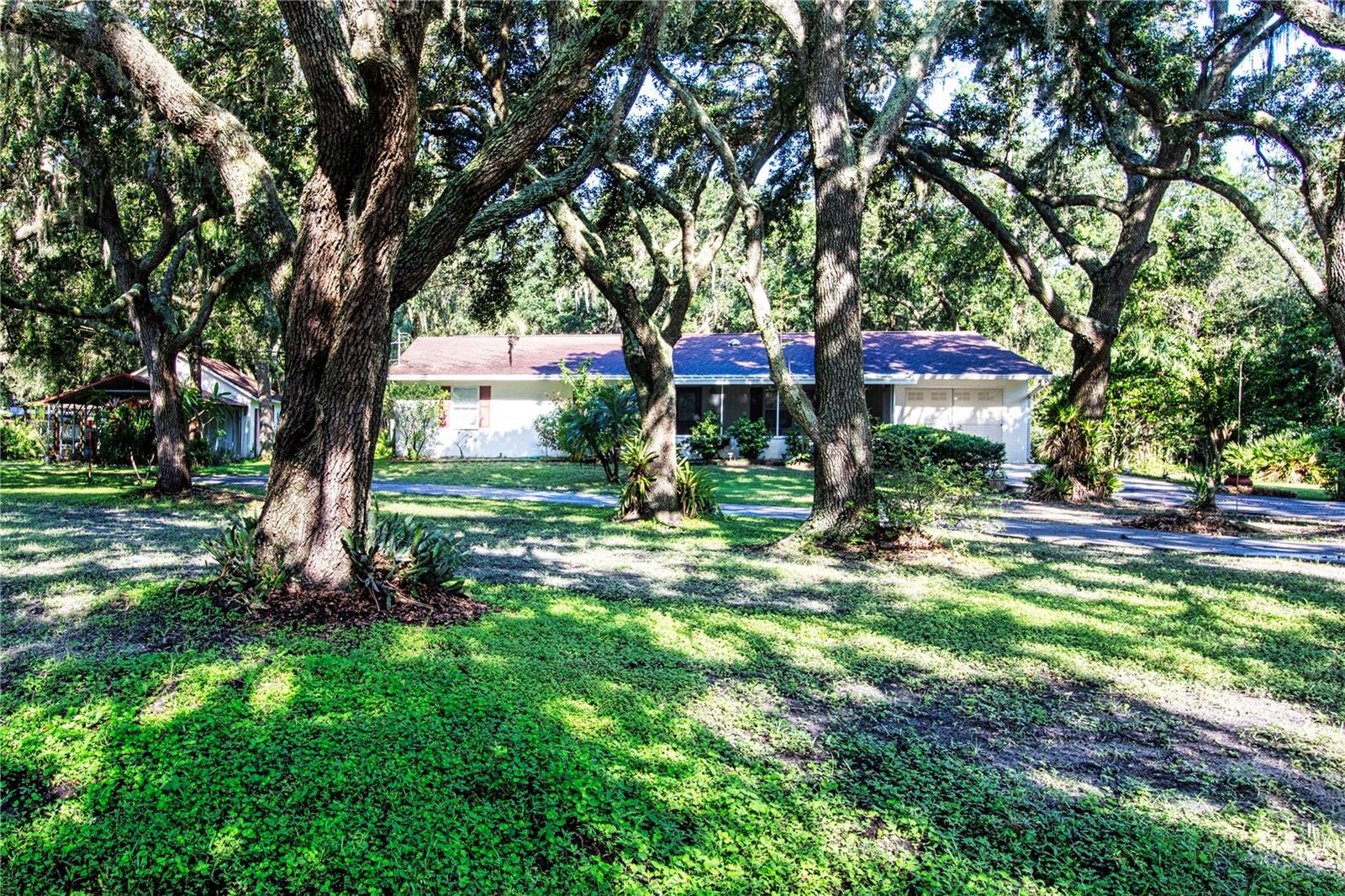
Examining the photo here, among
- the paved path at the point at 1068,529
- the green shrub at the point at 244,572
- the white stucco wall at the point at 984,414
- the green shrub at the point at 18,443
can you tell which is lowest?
the paved path at the point at 1068,529

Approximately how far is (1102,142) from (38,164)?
17708 mm

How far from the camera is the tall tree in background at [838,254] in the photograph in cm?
929

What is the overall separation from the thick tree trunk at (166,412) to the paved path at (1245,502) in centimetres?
1714

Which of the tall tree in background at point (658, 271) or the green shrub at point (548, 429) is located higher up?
the tall tree in background at point (658, 271)

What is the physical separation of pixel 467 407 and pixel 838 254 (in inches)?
783

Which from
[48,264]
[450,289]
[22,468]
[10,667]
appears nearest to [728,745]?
[10,667]

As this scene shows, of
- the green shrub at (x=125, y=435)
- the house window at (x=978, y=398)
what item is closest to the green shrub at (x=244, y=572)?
the green shrub at (x=125, y=435)

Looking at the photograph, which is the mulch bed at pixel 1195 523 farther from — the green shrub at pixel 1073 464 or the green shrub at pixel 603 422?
the green shrub at pixel 603 422

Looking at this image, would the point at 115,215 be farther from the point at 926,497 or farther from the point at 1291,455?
the point at 1291,455

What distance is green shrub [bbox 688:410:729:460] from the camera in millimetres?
24281

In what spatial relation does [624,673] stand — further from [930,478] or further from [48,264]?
[48,264]

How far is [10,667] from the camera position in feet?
14.6

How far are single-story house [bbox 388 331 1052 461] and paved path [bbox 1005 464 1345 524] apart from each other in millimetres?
4887

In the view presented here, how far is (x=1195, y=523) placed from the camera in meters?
12.4
